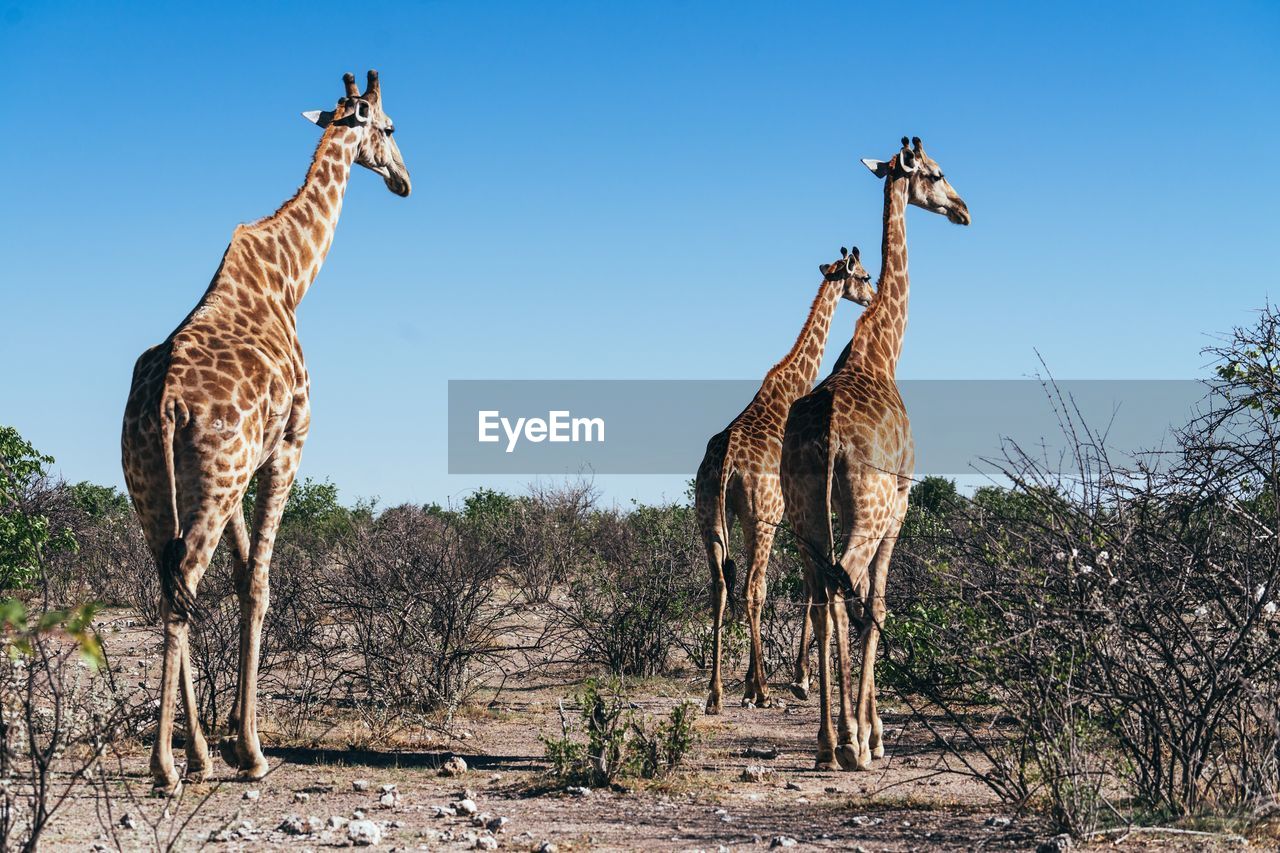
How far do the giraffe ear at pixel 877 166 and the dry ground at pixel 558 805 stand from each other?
424 cm

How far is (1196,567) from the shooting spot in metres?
5.66

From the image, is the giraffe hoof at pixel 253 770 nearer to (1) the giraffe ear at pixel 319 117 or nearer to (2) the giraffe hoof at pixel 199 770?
(2) the giraffe hoof at pixel 199 770

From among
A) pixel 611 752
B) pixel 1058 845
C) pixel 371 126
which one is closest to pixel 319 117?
pixel 371 126

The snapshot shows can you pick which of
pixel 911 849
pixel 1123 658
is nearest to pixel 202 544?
pixel 911 849

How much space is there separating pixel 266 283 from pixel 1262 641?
18.6 feet

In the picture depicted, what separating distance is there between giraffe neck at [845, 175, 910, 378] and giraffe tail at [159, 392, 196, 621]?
444 centimetres

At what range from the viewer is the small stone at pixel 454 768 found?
7156 mm

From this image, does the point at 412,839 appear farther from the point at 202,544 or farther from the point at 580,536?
the point at 580,536

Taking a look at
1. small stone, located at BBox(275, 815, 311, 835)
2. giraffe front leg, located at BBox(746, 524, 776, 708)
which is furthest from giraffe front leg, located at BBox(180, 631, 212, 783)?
giraffe front leg, located at BBox(746, 524, 776, 708)

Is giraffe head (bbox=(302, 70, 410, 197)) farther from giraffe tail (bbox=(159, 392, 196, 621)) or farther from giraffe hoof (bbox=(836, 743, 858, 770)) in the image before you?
giraffe hoof (bbox=(836, 743, 858, 770))

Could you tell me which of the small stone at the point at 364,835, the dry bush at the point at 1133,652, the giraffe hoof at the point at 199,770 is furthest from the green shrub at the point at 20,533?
the dry bush at the point at 1133,652

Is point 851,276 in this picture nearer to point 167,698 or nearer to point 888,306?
point 888,306

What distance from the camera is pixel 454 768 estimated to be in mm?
7184

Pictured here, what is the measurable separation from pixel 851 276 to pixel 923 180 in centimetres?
194
